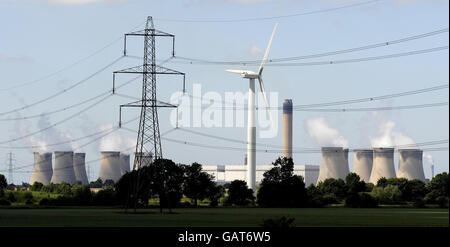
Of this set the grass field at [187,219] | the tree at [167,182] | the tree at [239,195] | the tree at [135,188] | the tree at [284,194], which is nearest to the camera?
the grass field at [187,219]

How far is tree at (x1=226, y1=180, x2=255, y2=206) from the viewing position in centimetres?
17238

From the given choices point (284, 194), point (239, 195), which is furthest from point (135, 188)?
point (239, 195)

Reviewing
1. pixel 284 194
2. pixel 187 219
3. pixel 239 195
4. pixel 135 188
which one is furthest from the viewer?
pixel 239 195

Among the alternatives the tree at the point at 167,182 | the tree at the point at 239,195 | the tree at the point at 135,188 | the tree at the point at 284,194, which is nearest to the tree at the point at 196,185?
the tree at the point at 167,182

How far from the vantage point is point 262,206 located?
532ft

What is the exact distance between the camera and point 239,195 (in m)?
173

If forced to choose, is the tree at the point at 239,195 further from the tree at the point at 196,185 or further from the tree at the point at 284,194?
the tree at the point at 284,194

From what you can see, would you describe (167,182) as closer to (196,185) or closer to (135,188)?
(196,185)

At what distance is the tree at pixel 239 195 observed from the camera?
172 meters

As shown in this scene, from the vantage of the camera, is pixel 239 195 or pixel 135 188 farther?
pixel 239 195
